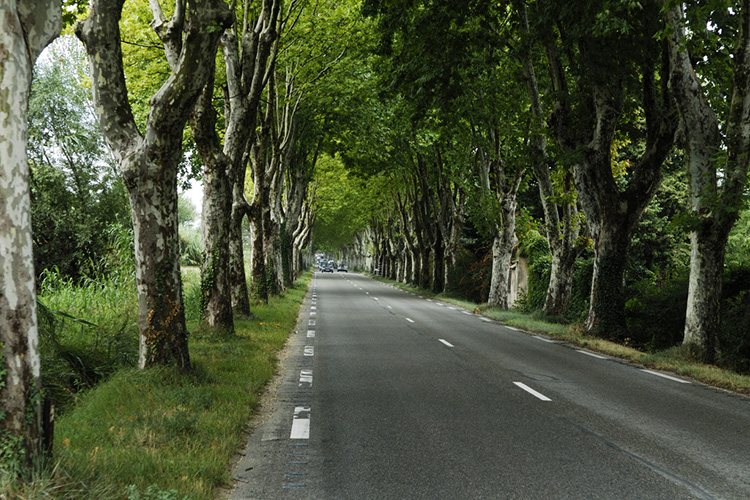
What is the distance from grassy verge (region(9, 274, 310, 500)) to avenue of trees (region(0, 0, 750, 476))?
0.46 m

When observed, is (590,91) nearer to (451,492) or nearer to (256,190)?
(256,190)

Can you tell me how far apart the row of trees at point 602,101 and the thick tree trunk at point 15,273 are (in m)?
8.71

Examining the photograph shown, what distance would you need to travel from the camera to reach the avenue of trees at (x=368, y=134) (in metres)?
7.54

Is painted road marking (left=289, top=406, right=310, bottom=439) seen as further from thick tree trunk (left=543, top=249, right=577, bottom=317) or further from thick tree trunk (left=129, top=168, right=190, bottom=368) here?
thick tree trunk (left=543, top=249, right=577, bottom=317)

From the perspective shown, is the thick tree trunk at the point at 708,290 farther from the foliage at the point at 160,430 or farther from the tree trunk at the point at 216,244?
the tree trunk at the point at 216,244

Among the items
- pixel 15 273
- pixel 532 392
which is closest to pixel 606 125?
pixel 532 392

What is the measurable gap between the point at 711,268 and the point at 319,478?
33.4 feet

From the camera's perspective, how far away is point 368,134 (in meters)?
28.5

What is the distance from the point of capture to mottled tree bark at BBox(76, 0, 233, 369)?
752 centimetres

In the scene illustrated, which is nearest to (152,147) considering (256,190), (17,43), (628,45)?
(17,43)

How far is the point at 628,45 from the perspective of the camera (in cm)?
1334

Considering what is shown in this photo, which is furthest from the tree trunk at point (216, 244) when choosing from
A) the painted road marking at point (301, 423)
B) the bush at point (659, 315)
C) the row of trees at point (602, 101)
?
the bush at point (659, 315)

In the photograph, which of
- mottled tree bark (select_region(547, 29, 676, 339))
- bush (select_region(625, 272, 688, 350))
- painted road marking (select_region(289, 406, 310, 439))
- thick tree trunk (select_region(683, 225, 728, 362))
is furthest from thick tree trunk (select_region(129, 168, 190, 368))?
bush (select_region(625, 272, 688, 350))

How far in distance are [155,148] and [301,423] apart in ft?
12.8
